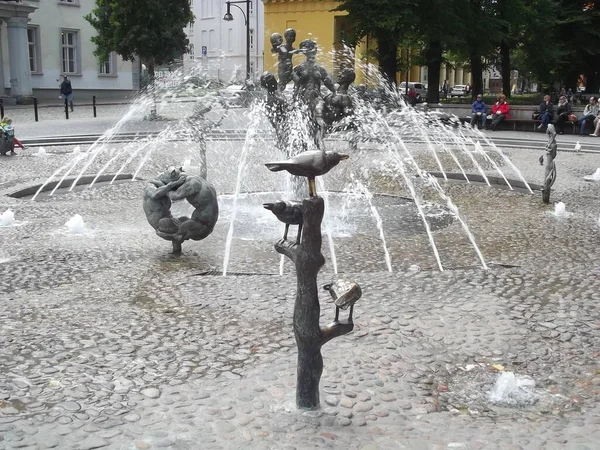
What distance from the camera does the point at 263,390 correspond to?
4.48 meters

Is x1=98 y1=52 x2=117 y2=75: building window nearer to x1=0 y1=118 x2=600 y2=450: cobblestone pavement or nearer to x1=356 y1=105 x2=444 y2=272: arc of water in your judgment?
x1=356 y1=105 x2=444 y2=272: arc of water

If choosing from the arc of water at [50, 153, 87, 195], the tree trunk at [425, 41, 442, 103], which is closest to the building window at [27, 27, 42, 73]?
the tree trunk at [425, 41, 442, 103]

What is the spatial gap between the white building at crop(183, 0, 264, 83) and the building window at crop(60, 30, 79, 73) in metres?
17.5

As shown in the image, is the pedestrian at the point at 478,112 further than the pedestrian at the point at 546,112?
Yes

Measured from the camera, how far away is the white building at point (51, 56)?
35844 mm

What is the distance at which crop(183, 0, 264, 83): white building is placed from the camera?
60281 millimetres

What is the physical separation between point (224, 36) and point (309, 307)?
2380 inches

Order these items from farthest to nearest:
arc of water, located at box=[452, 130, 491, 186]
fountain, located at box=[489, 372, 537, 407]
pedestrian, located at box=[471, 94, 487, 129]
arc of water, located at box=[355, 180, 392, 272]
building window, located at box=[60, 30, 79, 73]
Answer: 1. building window, located at box=[60, 30, 79, 73]
2. pedestrian, located at box=[471, 94, 487, 129]
3. arc of water, located at box=[452, 130, 491, 186]
4. arc of water, located at box=[355, 180, 392, 272]
5. fountain, located at box=[489, 372, 537, 407]

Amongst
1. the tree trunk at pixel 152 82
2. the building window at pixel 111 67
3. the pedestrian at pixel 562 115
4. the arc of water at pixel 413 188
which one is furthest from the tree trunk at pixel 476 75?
the building window at pixel 111 67

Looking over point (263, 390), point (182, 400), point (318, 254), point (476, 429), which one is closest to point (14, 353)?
point (182, 400)

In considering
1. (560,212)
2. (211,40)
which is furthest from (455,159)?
(211,40)

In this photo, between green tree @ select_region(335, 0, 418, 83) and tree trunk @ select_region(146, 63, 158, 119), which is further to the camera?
tree trunk @ select_region(146, 63, 158, 119)

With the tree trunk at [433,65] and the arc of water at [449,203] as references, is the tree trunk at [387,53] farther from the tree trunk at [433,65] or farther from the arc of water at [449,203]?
the arc of water at [449,203]

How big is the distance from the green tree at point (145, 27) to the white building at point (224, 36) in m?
29.3
